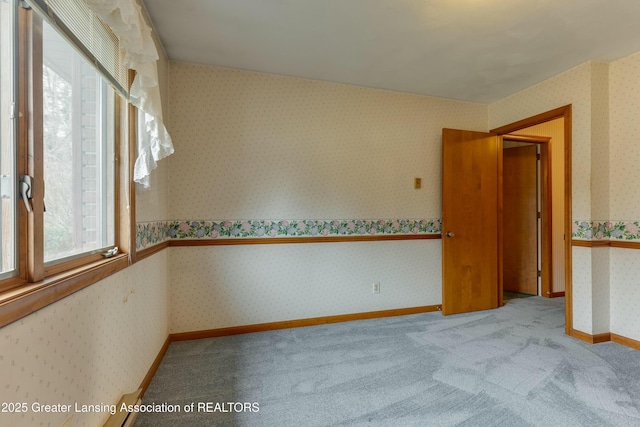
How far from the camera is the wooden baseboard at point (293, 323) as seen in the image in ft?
7.96

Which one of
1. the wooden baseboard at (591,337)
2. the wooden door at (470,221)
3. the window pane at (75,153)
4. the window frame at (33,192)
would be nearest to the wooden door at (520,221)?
the wooden door at (470,221)

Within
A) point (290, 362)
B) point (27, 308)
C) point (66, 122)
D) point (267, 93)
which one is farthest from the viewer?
point (267, 93)

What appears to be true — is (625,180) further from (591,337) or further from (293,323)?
(293,323)

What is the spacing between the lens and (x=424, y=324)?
2732 mm

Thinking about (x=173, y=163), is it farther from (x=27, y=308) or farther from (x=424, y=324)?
(x=424, y=324)

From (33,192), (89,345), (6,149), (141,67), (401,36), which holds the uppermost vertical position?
(401,36)

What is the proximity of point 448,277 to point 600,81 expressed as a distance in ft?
7.02

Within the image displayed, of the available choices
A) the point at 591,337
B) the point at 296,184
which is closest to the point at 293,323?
the point at 296,184

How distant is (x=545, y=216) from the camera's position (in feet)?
12.2

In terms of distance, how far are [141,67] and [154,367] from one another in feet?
6.03

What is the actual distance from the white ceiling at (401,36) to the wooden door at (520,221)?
148cm

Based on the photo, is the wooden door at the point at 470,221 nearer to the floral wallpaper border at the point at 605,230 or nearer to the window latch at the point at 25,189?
the floral wallpaper border at the point at 605,230

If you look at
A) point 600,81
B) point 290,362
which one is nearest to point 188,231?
point 290,362

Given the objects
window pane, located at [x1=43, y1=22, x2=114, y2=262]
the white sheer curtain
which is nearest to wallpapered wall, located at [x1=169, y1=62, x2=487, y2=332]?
the white sheer curtain
